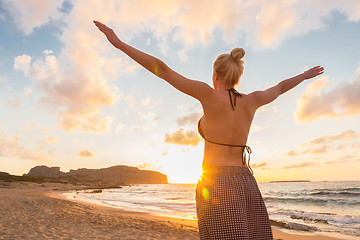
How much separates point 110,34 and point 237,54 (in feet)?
2.89

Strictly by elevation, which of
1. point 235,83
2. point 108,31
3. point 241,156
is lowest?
point 241,156

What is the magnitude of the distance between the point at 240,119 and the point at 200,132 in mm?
298

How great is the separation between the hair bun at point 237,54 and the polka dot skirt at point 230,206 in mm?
765

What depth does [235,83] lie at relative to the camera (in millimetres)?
1953

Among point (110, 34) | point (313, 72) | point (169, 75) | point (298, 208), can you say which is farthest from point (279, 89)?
point (298, 208)

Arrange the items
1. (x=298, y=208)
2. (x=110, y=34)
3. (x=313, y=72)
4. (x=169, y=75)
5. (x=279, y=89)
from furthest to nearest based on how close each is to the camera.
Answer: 1. (x=298, y=208)
2. (x=313, y=72)
3. (x=279, y=89)
4. (x=110, y=34)
5. (x=169, y=75)

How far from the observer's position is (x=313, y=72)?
9.00ft

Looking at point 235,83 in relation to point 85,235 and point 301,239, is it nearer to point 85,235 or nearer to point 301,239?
point 85,235

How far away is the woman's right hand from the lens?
2693 mm

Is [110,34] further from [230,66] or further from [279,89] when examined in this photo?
[279,89]

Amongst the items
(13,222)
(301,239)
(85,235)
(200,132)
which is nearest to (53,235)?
(85,235)

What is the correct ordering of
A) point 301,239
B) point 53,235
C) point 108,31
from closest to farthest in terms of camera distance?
1. point 108,31
2. point 53,235
3. point 301,239

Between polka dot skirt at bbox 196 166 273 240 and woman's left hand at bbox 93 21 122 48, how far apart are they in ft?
3.44

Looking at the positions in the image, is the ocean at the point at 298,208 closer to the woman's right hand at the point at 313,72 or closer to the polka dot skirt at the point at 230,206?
the woman's right hand at the point at 313,72
